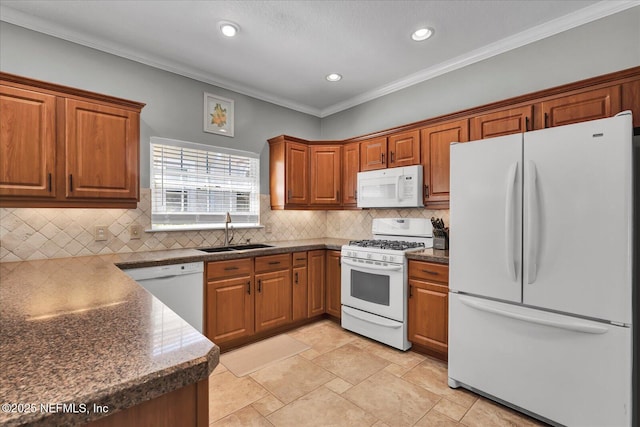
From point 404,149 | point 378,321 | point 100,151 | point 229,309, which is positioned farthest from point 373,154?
point 100,151

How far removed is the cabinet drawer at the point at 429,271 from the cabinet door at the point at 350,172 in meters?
1.23

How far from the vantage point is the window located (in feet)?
10.0

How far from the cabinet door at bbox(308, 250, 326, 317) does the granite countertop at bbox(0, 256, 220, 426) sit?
2287 mm

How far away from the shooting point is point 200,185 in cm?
334

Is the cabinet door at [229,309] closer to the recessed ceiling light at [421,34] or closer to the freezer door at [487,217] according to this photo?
the freezer door at [487,217]

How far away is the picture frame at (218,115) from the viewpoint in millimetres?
3352

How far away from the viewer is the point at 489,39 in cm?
272

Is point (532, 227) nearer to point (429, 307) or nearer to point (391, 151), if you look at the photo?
point (429, 307)

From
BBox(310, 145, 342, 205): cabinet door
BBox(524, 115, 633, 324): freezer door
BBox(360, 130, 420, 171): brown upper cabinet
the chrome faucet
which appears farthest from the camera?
BBox(310, 145, 342, 205): cabinet door

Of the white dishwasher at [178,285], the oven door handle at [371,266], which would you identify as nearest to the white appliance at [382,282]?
the oven door handle at [371,266]

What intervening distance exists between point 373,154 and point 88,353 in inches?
125

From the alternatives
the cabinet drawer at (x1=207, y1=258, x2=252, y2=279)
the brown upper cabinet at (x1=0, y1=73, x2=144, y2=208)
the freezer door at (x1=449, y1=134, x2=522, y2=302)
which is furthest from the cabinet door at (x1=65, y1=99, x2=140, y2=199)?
the freezer door at (x1=449, y1=134, x2=522, y2=302)

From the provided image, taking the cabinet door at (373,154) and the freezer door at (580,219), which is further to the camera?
the cabinet door at (373,154)

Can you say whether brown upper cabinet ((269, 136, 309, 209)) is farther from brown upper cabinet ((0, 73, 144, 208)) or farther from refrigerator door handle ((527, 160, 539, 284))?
refrigerator door handle ((527, 160, 539, 284))
